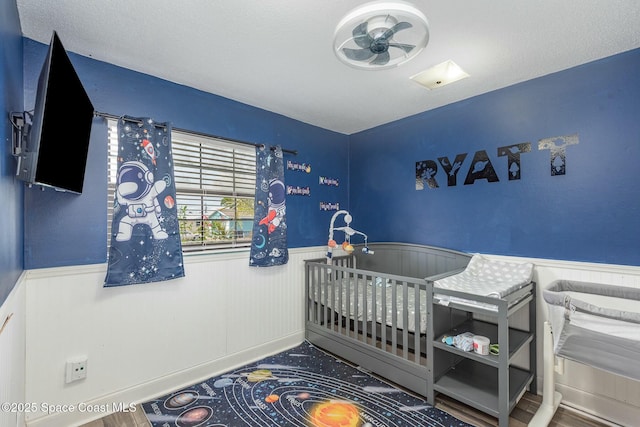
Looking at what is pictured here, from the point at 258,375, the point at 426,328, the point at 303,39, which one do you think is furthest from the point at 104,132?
the point at 426,328

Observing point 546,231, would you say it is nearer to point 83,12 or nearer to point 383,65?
point 383,65

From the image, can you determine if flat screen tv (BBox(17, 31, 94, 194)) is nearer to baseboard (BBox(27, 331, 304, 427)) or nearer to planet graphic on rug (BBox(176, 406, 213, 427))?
baseboard (BBox(27, 331, 304, 427))

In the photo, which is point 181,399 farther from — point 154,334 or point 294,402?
point 294,402

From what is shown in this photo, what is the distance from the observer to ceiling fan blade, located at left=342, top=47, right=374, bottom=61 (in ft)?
4.77

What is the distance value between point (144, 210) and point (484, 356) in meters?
2.42

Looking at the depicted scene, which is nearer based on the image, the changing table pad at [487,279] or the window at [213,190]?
the changing table pad at [487,279]

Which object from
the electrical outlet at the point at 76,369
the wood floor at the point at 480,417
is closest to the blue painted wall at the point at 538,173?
the wood floor at the point at 480,417

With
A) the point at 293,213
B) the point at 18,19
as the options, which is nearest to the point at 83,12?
the point at 18,19

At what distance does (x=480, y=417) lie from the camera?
6.23ft

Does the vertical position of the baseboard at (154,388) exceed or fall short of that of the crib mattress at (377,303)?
it falls short

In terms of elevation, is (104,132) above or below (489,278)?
above

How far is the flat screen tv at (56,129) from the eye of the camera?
1178mm

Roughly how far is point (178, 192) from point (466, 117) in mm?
2537

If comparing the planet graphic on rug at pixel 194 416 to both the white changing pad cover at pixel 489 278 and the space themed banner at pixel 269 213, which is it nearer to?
the space themed banner at pixel 269 213
